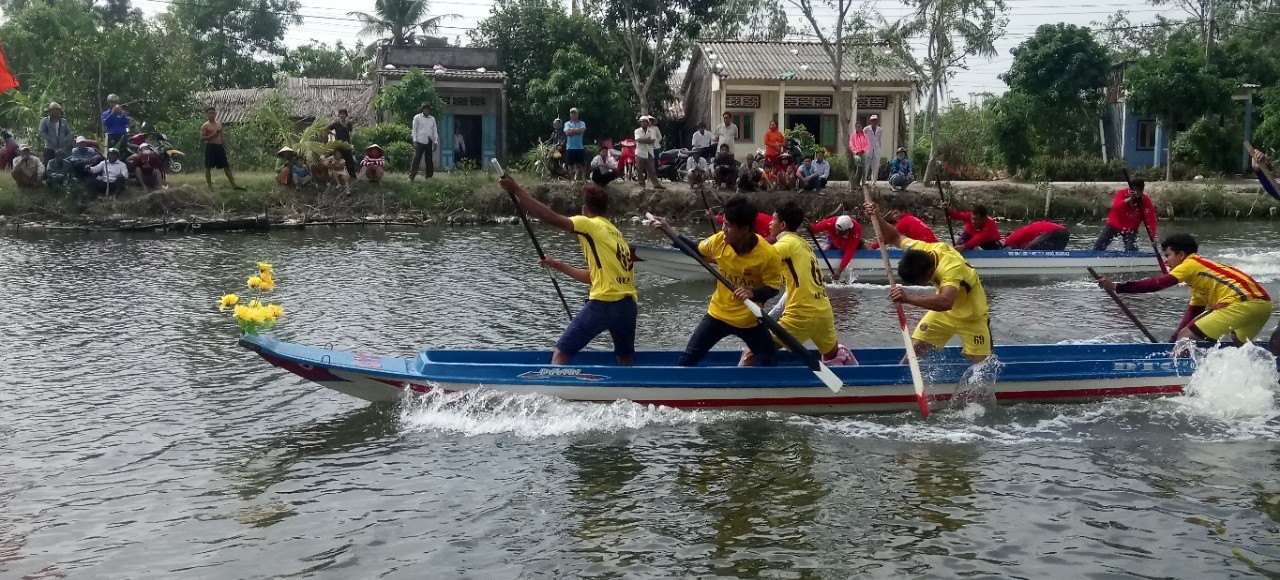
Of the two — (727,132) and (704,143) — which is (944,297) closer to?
(727,132)

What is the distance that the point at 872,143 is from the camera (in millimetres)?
26469

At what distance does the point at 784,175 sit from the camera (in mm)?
25906

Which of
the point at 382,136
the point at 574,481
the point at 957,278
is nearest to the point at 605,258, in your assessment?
the point at 574,481

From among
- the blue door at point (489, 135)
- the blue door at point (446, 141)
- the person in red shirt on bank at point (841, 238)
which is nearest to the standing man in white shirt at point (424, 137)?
the blue door at point (446, 141)

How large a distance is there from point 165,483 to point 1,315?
24.9 feet

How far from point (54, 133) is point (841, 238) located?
1590cm

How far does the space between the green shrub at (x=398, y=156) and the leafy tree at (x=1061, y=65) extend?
17087 millimetres

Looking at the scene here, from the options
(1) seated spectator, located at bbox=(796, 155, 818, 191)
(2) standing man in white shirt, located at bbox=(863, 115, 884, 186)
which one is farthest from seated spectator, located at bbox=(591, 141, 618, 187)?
(2) standing man in white shirt, located at bbox=(863, 115, 884, 186)

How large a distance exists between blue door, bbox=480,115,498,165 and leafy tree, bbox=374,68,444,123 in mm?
3005

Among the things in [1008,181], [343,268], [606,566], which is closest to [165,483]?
[606,566]

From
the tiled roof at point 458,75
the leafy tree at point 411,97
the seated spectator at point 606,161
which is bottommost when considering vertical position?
the seated spectator at point 606,161

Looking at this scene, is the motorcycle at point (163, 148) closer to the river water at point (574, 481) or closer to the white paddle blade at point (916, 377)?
the river water at point (574, 481)

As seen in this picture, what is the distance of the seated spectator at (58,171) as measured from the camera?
904 inches

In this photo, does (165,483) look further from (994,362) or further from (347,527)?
(994,362)
